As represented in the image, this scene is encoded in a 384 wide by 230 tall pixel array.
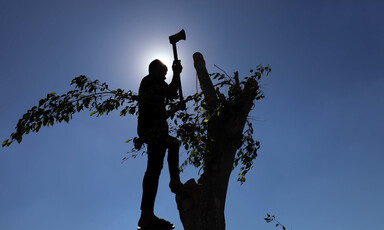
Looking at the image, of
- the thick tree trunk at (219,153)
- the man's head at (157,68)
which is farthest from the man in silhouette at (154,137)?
the thick tree trunk at (219,153)

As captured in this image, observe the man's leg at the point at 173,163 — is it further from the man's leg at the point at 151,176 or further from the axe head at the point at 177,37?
the axe head at the point at 177,37

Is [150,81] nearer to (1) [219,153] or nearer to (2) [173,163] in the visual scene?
(2) [173,163]

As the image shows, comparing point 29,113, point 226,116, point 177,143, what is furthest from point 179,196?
point 29,113

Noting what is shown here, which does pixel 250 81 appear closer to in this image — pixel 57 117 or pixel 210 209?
pixel 210 209

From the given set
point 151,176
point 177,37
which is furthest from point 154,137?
point 177,37

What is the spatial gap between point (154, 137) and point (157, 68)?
4.70 feet

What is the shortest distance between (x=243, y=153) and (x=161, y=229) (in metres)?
2.17

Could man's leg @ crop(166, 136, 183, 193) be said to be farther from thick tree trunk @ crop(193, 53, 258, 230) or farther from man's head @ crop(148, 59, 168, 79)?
man's head @ crop(148, 59, 168, 79)

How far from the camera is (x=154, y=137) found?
4.74 m

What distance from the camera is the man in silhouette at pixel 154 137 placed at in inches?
182

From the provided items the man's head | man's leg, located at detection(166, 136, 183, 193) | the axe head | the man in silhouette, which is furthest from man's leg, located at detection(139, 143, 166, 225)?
the axe head

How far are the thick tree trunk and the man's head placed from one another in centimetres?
101

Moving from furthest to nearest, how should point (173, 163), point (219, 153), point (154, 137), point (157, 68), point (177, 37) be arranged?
point (177, 37), point (157, 68), point (173, 163), point (154, 137), point (219, 153)

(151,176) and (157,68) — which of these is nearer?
(151,176)
